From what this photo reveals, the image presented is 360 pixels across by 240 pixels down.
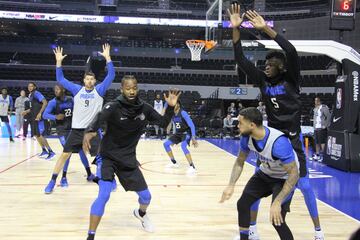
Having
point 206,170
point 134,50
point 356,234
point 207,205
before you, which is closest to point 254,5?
point 134,50

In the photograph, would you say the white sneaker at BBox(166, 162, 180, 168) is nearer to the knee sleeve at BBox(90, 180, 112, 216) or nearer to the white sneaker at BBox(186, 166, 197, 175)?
the white sneaker at BBox(186, 166, 197, 175)

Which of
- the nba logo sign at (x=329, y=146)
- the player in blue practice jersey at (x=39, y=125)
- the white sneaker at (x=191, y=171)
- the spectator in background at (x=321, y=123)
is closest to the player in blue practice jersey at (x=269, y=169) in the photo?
the white sneaker at (x=191, y=171)

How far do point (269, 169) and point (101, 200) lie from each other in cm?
163

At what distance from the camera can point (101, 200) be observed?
381cm

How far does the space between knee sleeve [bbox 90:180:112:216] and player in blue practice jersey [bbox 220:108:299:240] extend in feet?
3.88

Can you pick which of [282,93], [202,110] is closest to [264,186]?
[282,93]

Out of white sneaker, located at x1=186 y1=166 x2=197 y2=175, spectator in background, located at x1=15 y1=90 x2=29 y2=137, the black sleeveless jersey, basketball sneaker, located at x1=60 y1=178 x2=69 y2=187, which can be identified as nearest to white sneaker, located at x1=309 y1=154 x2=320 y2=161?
white sneaker, located at x1=186 y1=166 x2=197 y2=175

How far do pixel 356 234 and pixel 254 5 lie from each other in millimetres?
31386

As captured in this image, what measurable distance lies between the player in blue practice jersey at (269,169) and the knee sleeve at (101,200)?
1183mm

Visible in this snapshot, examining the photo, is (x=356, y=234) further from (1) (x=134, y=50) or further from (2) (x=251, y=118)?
(1) (x=134, y=50)

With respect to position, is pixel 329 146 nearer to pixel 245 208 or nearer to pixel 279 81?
pixel 279 81

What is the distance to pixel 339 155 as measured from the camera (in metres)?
9.45

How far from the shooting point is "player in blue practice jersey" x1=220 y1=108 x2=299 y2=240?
3.20 meters

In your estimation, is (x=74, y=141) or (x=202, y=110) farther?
(x=202, y=110)
